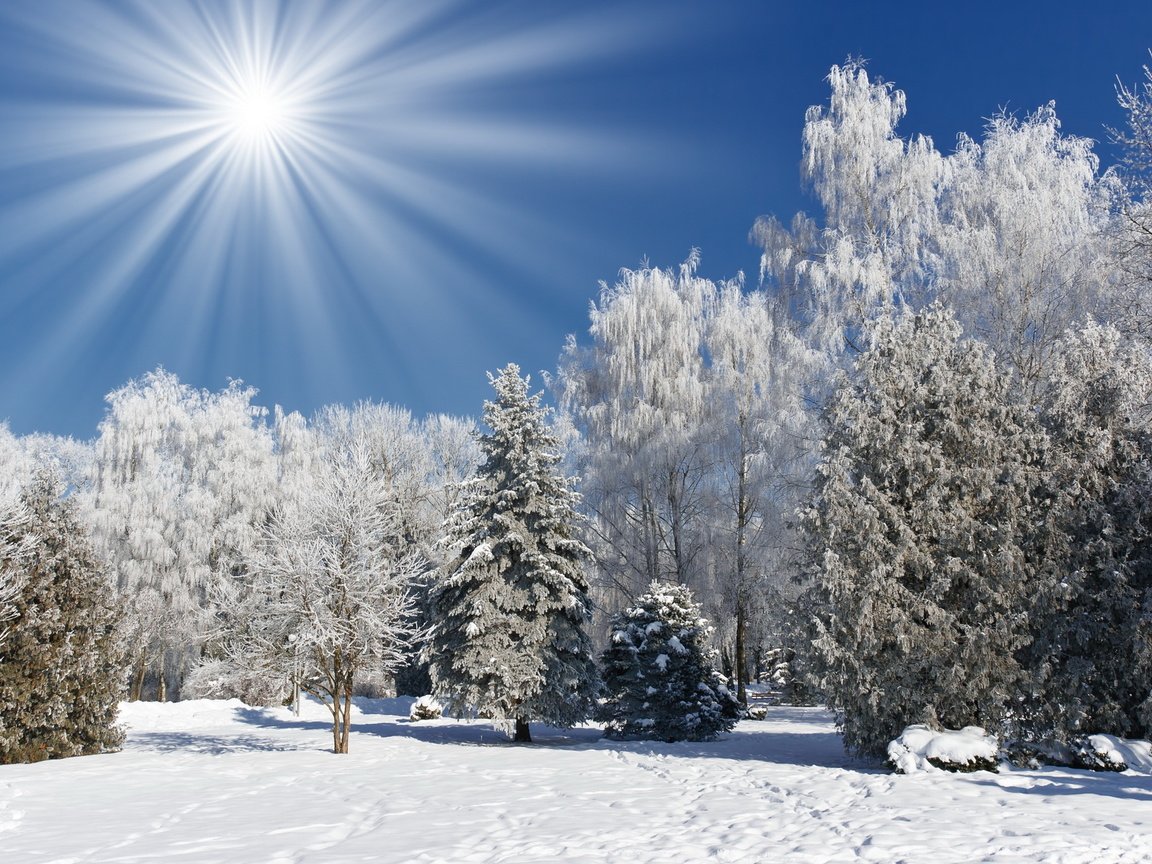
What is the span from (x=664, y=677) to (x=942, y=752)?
23.4 ft

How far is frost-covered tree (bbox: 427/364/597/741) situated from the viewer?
16875 millimetres

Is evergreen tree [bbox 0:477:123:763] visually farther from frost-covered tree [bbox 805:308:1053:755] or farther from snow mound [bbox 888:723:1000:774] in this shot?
snow mound [bbox 888:723:1000:774]

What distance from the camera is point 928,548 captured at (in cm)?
1162

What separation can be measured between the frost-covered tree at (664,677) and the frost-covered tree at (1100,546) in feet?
22.7

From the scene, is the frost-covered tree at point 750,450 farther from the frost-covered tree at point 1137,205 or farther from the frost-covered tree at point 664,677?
the frost-covered tree at point 1137,205

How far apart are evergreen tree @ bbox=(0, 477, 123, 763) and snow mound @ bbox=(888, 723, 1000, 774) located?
14285 millimetres

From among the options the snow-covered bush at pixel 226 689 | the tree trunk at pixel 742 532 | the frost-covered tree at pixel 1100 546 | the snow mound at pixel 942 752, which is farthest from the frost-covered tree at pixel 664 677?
the snow-covered bush at pixel 226 689

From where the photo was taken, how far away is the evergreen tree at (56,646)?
49.4 ft

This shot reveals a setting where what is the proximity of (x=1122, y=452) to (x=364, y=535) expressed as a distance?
13.1m

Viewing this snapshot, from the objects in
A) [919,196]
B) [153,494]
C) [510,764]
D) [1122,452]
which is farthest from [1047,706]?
[153,494]

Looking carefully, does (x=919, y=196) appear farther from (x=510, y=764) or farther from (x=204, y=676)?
(x=204, y=676)

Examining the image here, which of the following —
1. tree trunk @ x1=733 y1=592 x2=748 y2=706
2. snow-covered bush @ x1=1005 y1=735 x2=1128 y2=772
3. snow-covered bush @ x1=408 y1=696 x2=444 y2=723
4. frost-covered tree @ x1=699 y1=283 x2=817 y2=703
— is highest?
frost-covered tree @ x1=699 y1=283 x2=817 y2=703

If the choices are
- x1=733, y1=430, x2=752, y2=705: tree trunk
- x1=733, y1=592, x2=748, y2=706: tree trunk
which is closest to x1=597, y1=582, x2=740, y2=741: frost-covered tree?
x1=733, y1=430, x2=752, y2=705: tree trunk

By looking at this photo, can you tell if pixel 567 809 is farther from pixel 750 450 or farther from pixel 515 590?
pixel 750 450
